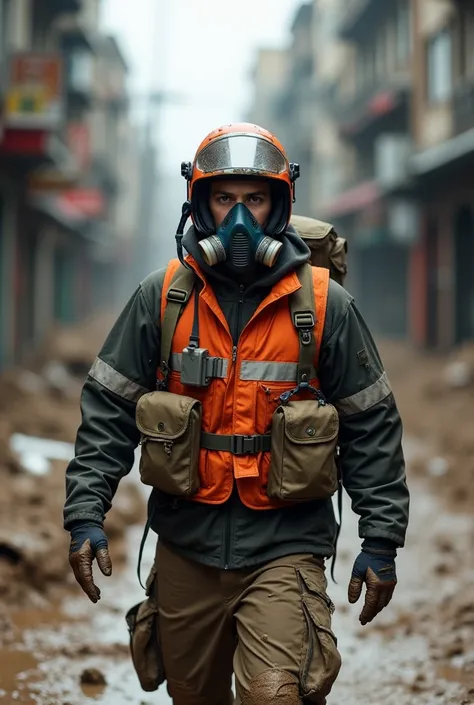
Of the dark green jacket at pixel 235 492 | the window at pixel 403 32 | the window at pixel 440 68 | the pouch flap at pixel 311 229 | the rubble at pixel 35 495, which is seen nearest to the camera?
the dark green jacket at pixel 235 492

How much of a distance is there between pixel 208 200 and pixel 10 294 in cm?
1558

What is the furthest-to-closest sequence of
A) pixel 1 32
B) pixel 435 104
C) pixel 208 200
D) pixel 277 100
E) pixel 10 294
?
pixel 277 100 < pixel 435 104 < pixel 10 294 < pixel 1 32 < pixel 208 200

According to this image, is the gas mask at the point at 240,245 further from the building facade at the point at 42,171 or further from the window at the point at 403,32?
the window at the point at 403,32

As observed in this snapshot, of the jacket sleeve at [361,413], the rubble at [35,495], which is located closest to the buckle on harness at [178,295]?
the jacket sleeve at [361,413]

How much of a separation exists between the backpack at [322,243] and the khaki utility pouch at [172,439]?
0.84m

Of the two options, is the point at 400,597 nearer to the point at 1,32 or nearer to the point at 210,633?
the point at 210,633

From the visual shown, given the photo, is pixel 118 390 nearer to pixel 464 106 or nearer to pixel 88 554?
pixel 88 554

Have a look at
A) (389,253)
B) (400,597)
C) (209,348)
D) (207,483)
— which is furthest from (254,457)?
(389,253)

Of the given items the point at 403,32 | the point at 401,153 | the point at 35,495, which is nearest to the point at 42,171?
the point at 401,153

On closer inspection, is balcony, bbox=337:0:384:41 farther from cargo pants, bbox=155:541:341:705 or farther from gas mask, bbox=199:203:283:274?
cargo pants, bbox=155:541:341:705

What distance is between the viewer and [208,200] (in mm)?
3627

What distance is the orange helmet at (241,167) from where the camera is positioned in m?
3.45

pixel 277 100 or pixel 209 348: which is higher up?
pixel 277 100

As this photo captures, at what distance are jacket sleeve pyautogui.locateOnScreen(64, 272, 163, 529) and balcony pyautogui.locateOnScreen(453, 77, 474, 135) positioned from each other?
16.1 meters
